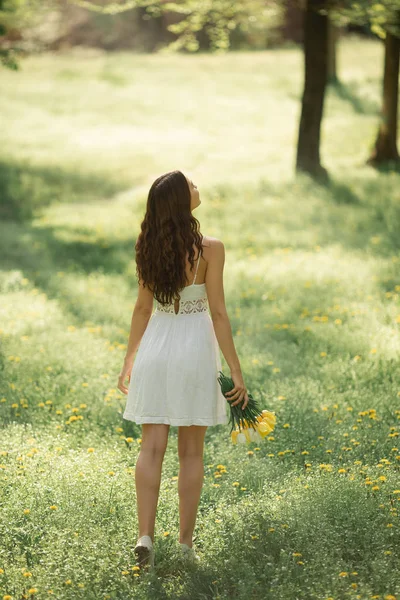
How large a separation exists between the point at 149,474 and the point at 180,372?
609mm

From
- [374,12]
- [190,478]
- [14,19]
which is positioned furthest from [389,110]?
[14,19]

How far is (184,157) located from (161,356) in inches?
724

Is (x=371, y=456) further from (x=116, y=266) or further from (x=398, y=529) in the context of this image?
(x=116, y=266)

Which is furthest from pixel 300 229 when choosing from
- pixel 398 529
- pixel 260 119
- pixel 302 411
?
pixel 260 119

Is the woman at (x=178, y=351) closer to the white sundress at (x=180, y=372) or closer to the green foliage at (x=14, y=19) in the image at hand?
the white sundress at (x=180, y=372)

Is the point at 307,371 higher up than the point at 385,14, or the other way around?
the point at 385,14

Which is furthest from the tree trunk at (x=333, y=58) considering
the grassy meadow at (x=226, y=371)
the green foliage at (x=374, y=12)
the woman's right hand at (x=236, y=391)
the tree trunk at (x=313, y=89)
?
the woman's right hand at (x=236, y=391)

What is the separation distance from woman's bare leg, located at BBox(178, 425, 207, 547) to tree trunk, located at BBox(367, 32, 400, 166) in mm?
14840

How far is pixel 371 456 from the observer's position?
548 centimetres

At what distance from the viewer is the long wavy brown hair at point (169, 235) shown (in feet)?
14.0

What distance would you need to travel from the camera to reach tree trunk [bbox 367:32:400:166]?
17484 mm

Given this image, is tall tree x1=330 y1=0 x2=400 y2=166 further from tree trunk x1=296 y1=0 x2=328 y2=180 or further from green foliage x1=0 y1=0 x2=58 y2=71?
green foliage x1=0 y1=0 x2=58 y2=71

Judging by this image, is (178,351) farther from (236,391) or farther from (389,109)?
(389,109)

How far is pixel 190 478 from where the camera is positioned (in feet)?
14.5
